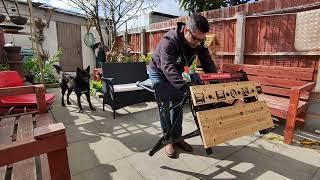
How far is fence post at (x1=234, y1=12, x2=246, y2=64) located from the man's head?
309cm

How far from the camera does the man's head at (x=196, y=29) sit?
2.22 meters

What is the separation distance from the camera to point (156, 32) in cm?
856

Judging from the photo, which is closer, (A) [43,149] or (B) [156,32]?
(A) [43,149]

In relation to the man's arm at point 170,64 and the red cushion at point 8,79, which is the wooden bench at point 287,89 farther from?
the red cushion at point 8,79

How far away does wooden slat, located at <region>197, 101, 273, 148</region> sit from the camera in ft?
6.60

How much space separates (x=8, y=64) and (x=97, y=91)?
225 centimetres

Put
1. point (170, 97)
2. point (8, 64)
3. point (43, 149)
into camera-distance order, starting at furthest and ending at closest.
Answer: point (8, 64)
point (170, 97)
point (43, 149)

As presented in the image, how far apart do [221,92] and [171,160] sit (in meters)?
1.11

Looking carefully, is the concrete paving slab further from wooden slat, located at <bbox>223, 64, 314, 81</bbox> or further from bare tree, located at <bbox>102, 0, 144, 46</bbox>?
bare tree, located at <bbox>102, 0, 144, 46</bbox>

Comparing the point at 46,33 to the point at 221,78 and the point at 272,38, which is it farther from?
the point at 221,78

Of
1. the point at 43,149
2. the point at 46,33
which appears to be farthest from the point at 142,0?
the point at 43,149

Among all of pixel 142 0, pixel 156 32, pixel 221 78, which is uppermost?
pixel 142 0

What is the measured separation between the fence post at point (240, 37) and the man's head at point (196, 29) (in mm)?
3095

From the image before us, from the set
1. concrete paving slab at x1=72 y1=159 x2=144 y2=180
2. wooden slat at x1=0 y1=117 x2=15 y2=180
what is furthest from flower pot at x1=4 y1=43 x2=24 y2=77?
concrete paving slab at x1=72 y1=159 x2=144 y2=180
